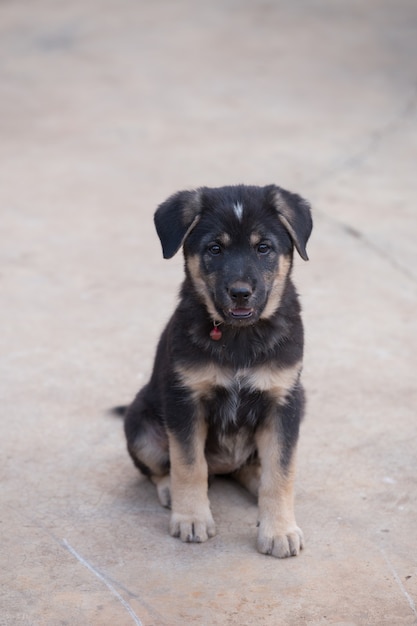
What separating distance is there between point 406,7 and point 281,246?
38.6 feet

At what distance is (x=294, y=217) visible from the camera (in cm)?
445

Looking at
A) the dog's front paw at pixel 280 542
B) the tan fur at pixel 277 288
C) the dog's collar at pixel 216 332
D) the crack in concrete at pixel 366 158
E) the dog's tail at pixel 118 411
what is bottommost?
the crack in concrete at pixel 366 158

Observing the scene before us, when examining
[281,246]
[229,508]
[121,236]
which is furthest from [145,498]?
[121,236]

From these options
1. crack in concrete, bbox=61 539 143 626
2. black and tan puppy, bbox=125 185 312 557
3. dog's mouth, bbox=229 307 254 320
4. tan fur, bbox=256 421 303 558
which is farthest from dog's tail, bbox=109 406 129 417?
dog's mouth, bbox=229 307 254 320

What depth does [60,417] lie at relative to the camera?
224 inches

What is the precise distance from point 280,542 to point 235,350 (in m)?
0.86

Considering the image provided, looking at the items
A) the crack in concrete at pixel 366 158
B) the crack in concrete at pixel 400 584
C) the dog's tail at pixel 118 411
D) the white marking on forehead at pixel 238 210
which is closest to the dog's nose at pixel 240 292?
the white marking on forehead at pixel 238 210

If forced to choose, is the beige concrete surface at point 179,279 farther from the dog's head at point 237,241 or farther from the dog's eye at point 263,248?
the dog's eye at point 263,248

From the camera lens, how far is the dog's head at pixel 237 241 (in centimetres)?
427

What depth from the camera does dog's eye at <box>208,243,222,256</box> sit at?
14.3ft

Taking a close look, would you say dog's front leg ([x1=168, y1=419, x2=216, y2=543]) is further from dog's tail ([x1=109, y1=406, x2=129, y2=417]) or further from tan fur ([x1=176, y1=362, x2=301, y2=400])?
→ dog's tail ([x1=109, y1=406, x2=129, y2=417])

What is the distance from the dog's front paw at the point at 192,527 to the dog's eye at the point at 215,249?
1.18 meters

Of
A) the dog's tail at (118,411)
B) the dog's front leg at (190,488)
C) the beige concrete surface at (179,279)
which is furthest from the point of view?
the dog's tail at (118,411)

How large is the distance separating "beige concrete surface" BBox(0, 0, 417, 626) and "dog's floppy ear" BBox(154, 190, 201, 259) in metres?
1.32
